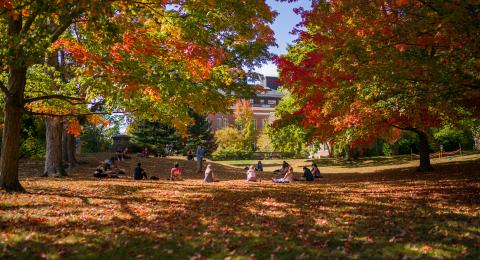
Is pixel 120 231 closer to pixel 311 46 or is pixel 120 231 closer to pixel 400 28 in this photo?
pixel 400 28

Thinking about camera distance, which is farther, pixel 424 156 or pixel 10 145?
pixel 424 156

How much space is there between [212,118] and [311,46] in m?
56.5

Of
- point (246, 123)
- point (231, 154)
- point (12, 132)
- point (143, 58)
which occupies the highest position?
point (246, 123)

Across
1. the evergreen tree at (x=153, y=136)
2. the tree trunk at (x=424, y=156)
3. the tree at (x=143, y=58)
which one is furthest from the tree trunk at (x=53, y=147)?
the evergreen tree at (x=153, y=136)

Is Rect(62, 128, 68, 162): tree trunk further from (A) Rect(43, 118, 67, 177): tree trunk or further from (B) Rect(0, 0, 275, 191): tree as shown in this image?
(B) Rect(0, 0, 275, 191): tree

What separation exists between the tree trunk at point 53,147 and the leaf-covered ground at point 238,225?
6356mm

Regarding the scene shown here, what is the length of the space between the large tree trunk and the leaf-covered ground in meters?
0.87

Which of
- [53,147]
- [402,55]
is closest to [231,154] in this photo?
[53,147]

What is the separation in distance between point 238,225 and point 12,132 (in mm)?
7638

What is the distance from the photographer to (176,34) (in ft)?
45.5

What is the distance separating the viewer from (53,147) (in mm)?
18516

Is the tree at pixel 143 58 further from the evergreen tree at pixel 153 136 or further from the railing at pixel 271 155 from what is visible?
the railing at pixel 271 155

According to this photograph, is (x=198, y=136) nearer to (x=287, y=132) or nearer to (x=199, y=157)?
(x=287, y=132)

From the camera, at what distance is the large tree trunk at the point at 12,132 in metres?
11.4
